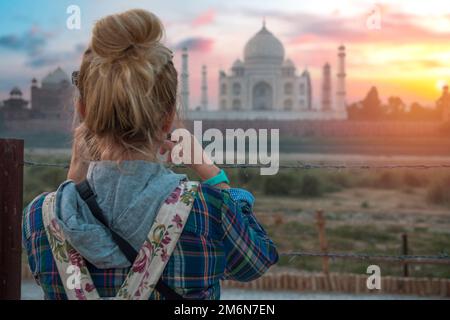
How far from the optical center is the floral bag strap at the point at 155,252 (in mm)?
984

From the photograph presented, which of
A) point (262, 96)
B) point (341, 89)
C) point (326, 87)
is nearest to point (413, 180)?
point (341, 89)

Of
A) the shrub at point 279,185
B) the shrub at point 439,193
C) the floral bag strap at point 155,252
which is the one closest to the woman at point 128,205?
the floral bag strap at point 155,252

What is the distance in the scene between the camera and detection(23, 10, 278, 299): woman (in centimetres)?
98

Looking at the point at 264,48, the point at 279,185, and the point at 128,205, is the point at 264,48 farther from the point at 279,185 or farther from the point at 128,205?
the point at 128,205

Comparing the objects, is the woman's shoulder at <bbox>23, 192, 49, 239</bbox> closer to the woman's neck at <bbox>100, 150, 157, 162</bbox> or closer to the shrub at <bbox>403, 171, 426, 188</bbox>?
the woman's neck at <bbox>100, 150, 157, 162</bbox>

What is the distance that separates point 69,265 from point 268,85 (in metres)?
44.6

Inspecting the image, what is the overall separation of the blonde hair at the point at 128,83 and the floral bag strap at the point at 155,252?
0.37 feet

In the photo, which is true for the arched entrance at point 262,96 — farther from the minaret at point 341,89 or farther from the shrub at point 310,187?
the shrub at point 310,187

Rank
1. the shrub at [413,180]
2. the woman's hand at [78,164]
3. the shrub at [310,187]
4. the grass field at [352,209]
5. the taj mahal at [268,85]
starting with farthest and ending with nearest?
1. the taj mahal at [268,85]
2. the shrub at [413,180]
3. the shrub at [310,187]
4. the grass field at [352,209]
5. the woman's hand at [78,164]

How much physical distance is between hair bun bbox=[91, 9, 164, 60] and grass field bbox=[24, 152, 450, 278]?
11.2 ft

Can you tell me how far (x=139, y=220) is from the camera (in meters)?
0.99

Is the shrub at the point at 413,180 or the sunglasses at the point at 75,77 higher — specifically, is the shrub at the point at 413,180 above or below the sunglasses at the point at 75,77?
below
